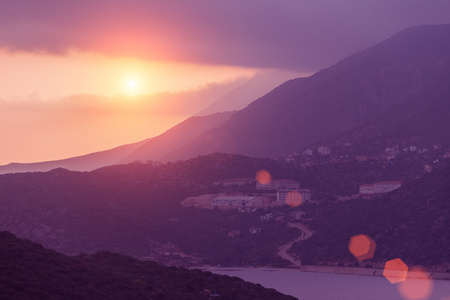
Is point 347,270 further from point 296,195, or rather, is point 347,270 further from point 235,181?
point 235,181

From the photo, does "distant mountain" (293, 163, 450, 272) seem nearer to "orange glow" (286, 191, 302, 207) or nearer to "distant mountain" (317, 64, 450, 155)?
"orange glow" (286, 191, 302, 207)

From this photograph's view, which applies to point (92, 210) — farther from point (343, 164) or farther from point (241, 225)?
point (343, 164)

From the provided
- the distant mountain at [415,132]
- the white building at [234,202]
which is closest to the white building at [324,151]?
the distant mountain at [415,132]

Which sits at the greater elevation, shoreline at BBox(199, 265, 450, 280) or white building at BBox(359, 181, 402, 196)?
white building at BBox(359, 181, 402, 196)

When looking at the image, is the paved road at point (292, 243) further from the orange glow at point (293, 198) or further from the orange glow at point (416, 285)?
the orange glow at point (416, 285)

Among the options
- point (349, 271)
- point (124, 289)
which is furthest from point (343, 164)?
point (124, 289)

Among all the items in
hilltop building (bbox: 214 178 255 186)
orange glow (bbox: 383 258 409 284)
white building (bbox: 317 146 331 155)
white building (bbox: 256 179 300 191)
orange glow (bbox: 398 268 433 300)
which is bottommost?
orange glow (bbox: 398 268 433 300)

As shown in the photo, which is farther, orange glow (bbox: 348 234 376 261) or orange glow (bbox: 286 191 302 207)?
orange glow (bbox: 286 191 302 207)

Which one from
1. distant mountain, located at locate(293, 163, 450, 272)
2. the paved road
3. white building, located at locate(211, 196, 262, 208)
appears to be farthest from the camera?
white building, located at locate(211, 196, 262, 208)

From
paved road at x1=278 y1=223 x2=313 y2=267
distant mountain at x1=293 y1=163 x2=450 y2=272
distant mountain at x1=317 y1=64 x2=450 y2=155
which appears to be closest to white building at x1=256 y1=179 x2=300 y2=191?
distant mountain at x1=293 y1=163 x2=450 y2=272
